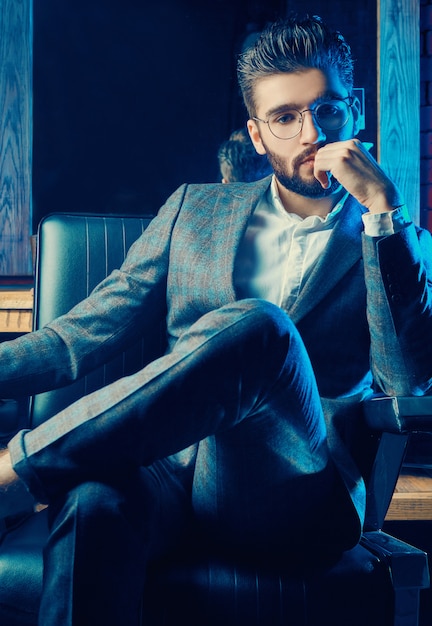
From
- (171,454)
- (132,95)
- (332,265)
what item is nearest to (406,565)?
(171,454)

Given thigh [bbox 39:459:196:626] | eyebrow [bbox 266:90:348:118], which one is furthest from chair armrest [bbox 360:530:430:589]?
eyebrow [bbox 266:90:348:118]

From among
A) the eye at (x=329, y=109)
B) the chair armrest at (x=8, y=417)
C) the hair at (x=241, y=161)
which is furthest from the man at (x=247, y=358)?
the hair at (x=241, y=161)

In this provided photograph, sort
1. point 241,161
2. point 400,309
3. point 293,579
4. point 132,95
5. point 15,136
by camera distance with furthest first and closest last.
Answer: point 132,95
point 15,136
point 241,161
point 400,309
point 293,579

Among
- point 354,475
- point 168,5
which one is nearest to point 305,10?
point 168,5

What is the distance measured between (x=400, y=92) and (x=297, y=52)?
129cm

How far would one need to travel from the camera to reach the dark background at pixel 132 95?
2934 mm

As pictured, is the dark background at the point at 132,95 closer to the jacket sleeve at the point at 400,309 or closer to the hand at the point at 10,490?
the jacket sleeve at the point at 400,309

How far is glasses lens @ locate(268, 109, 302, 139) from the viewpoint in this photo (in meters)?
1.40

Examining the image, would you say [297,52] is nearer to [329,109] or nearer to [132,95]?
[329,109]

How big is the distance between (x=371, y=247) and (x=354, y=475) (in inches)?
15.4

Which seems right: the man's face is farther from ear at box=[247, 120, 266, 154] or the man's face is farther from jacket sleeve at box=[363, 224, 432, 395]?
jacket sleeve at box=[363, 224, 432, 395]

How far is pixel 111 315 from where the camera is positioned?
54.3 inches

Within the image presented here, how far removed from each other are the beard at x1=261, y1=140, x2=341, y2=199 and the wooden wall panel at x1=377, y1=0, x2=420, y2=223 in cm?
121

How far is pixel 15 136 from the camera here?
100 inches
